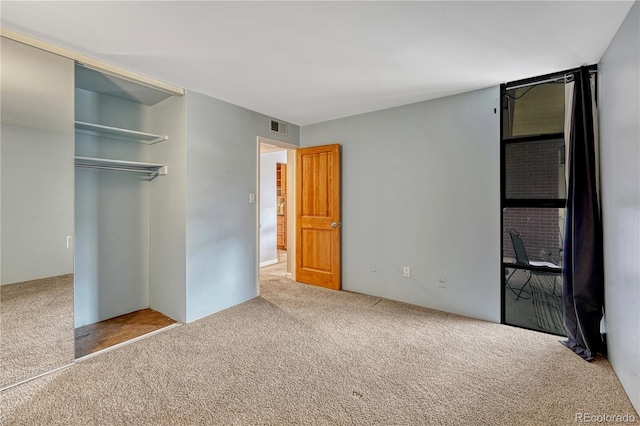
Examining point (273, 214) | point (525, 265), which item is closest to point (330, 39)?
point (525, 265)

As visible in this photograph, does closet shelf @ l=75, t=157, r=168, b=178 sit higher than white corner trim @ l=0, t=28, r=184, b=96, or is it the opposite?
white corner trim @ l=0, t=28, r=184, b=96

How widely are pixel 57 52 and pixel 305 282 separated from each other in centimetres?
365

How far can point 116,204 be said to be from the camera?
Answer: 324 centimetres

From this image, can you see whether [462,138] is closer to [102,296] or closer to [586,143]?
[586,143]

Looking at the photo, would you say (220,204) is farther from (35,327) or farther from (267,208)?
(267,208)

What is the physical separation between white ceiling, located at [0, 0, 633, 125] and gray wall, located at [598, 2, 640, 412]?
22 cm

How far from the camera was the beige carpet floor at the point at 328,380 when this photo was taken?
5.82ft

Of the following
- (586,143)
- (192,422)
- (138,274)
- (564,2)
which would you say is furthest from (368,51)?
(138,274)

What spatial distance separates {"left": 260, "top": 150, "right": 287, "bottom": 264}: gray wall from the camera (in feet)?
19.6

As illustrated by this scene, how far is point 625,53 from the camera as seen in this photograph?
1918 mm

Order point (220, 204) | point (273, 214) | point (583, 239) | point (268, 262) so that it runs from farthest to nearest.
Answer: point (273, 214) < point (268, 262) < point (220, 204) < point (583, 239)

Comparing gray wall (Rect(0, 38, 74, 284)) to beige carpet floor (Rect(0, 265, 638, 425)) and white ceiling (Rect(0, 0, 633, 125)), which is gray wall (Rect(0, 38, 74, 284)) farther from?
beige carpet floor (Rect(0, 265, 638, 425))

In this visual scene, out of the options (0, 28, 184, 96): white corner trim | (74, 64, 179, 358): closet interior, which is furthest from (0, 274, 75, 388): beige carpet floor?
(0, 28, 184, 96): white corner trim

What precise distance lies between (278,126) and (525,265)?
11.1 feet
